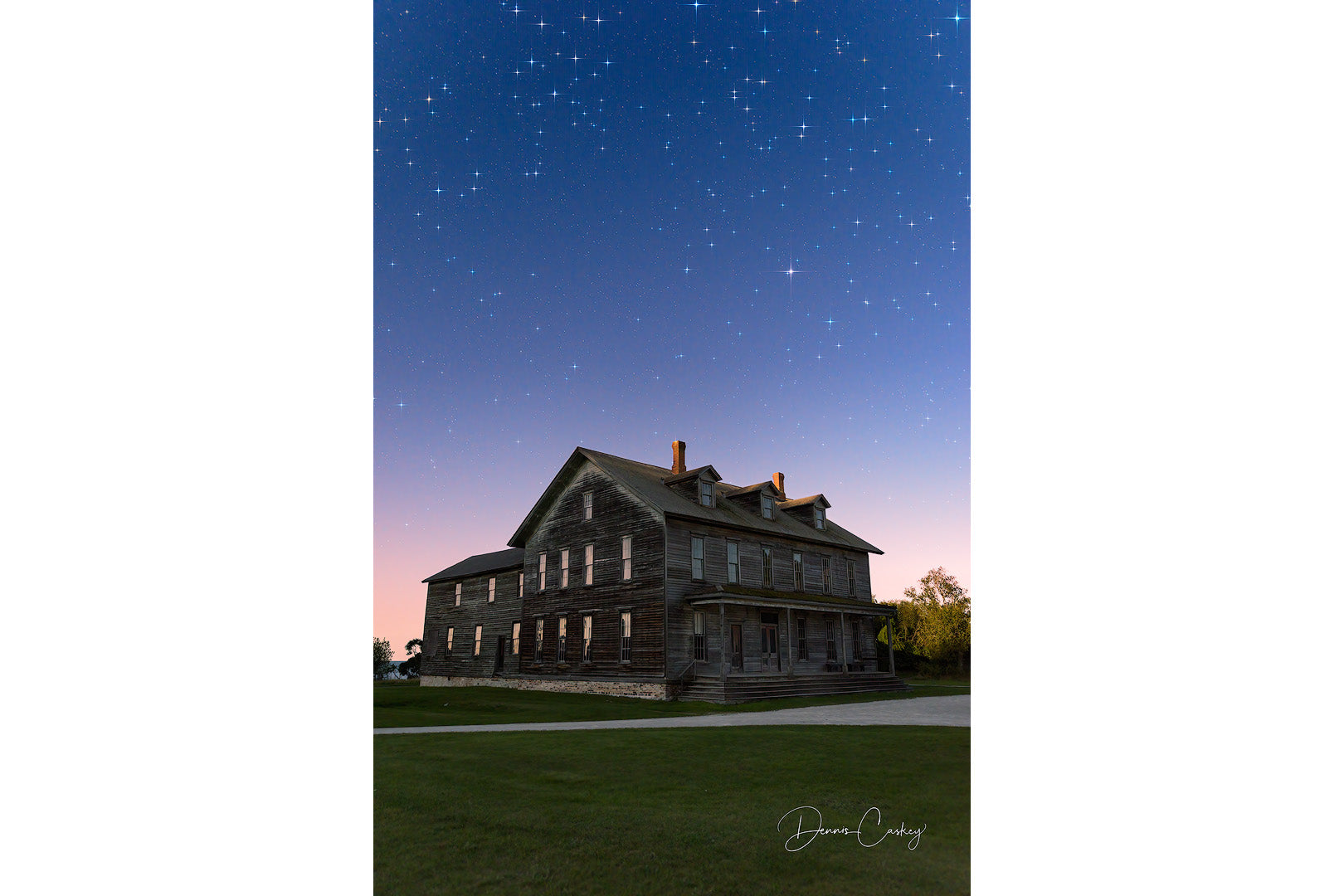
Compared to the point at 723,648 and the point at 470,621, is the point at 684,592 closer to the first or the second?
the point at 723,648

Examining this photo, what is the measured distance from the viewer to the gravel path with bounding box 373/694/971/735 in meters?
12.3

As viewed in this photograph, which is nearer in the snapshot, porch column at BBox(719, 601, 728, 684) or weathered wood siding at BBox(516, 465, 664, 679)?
porch column at BBox(719, 601, 728, 684)

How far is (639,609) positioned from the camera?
22953 millimetres

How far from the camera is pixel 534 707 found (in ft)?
57.9

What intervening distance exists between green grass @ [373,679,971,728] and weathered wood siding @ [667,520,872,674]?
7.76 feet

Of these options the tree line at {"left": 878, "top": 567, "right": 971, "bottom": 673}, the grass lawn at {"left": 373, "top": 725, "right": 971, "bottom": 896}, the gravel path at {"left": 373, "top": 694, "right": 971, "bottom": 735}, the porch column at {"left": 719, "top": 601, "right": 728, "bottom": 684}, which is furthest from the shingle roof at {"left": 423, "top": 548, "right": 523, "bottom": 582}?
the grass lawn at {"left": 373, "top": 725, "right": 971, "bottom": 896}

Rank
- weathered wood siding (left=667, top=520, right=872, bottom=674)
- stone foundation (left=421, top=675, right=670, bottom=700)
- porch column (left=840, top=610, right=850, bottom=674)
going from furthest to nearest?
porch column (left=840, top=610, right=850, bottom=674) → weathered wood siding (left=667, top=520, right=872, bottom=674) → stone foundation (left=421, top=675, right=670, bottom=700)

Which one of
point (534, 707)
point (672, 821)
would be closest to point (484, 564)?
point (534, 707)

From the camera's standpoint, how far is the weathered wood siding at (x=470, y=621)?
30.2 meters

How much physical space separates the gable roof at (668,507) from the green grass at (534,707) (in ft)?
18.2

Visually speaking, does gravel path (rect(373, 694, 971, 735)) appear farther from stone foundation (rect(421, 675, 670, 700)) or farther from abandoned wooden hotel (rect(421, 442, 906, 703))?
stone foundation (rect(421, 675, 670, 700))
